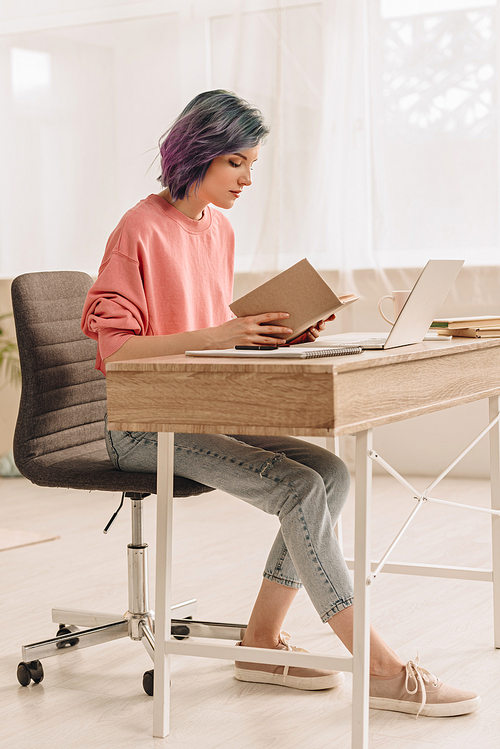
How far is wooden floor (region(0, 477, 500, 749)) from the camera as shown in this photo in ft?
5.46

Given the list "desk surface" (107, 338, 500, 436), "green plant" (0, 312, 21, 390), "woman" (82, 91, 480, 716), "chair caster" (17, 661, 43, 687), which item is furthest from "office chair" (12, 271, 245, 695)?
"green plant" (0, 312, 21, 390)

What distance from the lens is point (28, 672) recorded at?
190 centimetres

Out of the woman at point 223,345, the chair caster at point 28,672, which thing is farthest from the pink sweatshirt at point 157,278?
the chair caster at point 28,672

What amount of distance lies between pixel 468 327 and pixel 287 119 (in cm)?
252

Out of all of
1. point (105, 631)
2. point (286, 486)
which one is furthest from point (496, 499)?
point (105, 631)

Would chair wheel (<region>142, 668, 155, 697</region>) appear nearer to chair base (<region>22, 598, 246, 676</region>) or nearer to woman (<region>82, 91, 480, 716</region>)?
chair base (<region>22, 598, 246, 676</region>)

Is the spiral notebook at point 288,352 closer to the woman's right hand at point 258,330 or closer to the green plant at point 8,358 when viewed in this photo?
the woman's right hand at point 258,330

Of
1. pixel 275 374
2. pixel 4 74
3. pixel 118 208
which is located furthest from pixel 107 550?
pixel 4 74

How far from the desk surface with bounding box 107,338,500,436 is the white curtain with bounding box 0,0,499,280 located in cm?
253

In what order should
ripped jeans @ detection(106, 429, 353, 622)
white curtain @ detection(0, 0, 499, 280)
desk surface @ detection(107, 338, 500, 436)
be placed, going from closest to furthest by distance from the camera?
desk surface @ detection(107, 338, 500, 436)
ripped jeans @ detection(106, 429, 353, 622)
white curtain @ detection(0, 0, 499, 280)

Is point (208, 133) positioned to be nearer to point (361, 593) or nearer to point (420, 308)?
point (420, 308)

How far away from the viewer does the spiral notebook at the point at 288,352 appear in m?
1.46

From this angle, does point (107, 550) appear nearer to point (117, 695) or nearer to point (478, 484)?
point (117, 695)

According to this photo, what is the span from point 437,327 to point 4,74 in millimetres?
3683
